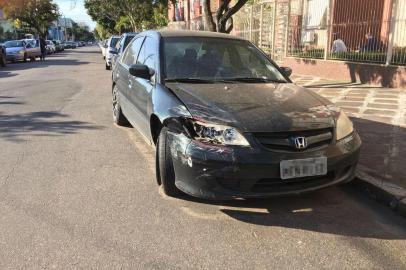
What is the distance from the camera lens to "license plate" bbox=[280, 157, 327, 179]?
3850 millimetres

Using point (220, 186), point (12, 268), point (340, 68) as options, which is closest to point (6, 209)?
point (12, 268)

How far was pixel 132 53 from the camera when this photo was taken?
6781 mm

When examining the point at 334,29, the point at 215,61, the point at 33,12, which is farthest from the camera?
the point at 33,12

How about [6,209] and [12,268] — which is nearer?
[12,268]

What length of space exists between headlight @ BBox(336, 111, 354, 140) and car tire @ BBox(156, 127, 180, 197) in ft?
5.15

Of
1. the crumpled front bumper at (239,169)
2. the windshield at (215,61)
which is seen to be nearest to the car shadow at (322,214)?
the crumpled front bumper at (239,169)

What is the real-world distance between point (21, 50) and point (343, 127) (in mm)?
28441

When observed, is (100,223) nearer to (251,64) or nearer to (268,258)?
(268,258)

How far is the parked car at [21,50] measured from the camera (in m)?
28.7

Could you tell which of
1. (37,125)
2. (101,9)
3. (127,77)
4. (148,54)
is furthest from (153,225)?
(101,9)

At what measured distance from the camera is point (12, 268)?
3.25m

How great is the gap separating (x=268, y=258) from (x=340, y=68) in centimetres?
1096

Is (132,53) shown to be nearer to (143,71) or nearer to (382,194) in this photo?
(143,71)

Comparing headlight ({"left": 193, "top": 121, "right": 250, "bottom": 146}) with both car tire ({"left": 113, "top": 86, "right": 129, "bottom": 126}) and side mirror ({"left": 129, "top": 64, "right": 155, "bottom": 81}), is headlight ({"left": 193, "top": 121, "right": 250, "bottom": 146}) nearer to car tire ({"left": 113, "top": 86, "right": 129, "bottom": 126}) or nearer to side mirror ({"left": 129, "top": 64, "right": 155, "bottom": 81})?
side mirror ({"left": 129, "top": 64, "right": 155, "bottom": 81})
